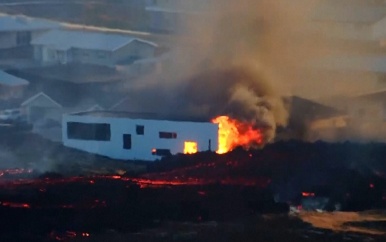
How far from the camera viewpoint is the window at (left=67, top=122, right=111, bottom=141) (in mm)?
2760

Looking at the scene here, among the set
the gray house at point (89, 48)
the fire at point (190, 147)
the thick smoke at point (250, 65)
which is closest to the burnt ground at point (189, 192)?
the fire at point (190, 147)

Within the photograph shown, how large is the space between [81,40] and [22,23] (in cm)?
18

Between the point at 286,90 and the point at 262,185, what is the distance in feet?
0.93

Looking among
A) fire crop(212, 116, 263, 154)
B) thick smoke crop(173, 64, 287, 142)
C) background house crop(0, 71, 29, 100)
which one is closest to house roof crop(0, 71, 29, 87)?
background house crop(0, 71, 29, 100)

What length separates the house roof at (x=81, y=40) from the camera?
9.10 feet

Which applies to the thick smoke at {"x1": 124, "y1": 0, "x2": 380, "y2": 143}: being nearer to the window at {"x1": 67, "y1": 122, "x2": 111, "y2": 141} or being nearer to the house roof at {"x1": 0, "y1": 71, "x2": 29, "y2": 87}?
the window at {"x1": 67, "y1": 122, "x2": 111, "y2": 141}

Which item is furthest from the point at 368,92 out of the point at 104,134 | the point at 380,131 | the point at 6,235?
the point at 6,235

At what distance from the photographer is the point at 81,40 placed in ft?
9.14

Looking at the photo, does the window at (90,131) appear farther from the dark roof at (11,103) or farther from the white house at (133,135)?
the dark roof at (11,103)

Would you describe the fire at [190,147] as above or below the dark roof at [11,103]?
below

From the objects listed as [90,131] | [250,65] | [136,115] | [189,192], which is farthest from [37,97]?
[250,65]

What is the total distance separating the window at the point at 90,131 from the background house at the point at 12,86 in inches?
6.9

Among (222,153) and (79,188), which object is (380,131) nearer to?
(222,153)

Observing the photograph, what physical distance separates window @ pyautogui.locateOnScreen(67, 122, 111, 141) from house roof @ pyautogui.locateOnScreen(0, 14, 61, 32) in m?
0.30
